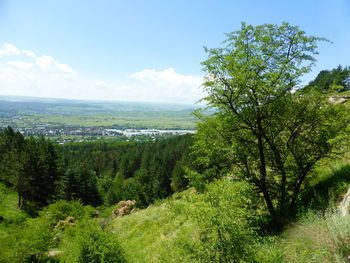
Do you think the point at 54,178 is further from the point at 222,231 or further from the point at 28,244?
the point at 222,231

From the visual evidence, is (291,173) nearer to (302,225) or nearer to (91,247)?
(302,225)

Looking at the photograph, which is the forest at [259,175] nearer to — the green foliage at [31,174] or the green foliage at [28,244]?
the green foliage at [28,244]

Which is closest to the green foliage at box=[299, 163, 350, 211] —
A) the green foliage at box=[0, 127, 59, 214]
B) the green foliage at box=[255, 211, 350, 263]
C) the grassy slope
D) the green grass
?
the grassy slope

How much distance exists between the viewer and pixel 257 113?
9.97 metres

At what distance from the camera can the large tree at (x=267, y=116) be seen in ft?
30.8

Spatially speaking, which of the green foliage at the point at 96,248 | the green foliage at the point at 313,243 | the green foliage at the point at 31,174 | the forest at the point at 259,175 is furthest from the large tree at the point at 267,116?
the green foliage at the point at 31,174

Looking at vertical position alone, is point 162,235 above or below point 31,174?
above

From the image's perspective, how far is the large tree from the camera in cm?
938

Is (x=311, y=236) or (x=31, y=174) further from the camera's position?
(x=31, y=174)

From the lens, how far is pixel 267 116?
1019 cm

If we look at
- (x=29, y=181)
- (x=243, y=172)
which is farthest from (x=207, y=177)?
(x=29, y=181)

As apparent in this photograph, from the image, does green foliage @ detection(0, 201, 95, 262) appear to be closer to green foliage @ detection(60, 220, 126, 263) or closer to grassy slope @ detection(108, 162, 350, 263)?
green foliage @ detection(60, 220, 126, 263)

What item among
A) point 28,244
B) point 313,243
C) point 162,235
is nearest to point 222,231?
point 313,243

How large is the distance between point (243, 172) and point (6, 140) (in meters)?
75.1
